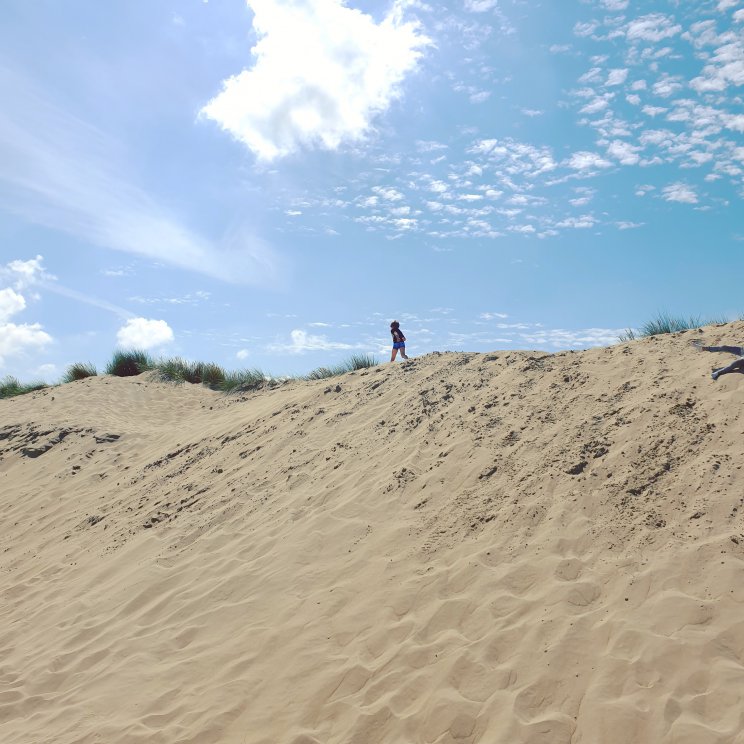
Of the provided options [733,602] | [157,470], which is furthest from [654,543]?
[157,470]

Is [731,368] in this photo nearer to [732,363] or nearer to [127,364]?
[732,363]

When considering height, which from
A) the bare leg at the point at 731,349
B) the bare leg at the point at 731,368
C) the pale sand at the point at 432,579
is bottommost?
the pale sand at the point at 432,579

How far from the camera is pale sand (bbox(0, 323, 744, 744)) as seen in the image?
14.2ft

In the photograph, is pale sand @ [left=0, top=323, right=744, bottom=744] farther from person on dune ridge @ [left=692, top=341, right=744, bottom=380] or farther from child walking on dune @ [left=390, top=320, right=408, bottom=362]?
child walking on dune @ [left=390, top=320, right=408, bottom=362]

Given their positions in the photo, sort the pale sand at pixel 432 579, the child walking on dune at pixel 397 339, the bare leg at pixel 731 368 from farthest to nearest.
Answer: the child walking on dune at pixel 397 339 → the bare leg at pixel 731 368 → the pale sand at pixel 432 579

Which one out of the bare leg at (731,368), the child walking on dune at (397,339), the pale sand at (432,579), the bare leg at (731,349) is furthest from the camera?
the child walking on dune at (397,339)

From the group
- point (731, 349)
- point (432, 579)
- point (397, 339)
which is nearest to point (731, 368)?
point (731, 349)

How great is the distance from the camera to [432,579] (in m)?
5.57

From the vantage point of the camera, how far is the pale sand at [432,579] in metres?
Answer: 4.32

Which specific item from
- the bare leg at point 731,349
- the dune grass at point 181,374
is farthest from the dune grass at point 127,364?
the bare leg at point 731,349

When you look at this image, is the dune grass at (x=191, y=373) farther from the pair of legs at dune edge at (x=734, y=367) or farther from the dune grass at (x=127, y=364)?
the pair of legs at dune edge at (x=734, y=367)

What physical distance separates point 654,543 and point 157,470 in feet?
27.0

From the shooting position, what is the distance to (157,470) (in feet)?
36.5

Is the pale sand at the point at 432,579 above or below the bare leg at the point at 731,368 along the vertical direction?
below
